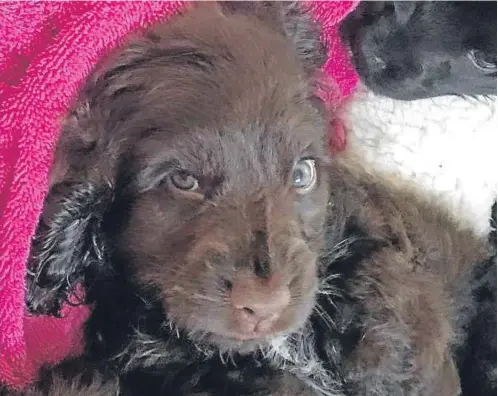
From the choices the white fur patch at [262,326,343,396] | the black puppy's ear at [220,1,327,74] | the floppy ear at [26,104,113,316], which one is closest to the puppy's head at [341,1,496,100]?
the black puppy's ear at [220,1,327,74]

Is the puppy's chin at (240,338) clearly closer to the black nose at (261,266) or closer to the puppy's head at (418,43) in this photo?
the black nose at (261,266)

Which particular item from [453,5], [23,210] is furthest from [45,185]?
[453,5]

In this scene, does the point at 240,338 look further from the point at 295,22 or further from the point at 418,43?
the point at 418,43

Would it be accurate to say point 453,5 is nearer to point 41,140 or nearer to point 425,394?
point 425,394

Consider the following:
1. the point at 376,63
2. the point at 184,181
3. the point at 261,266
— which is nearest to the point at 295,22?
the point at 376,63

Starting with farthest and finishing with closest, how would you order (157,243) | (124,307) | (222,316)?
(124,307) → (157,243) → (222,316)
